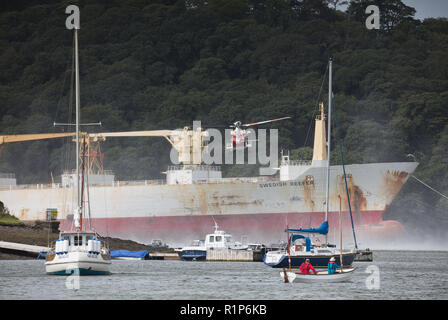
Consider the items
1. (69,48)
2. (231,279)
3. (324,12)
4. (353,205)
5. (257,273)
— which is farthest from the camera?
(324,12)

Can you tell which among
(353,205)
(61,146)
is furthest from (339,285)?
(61,146)

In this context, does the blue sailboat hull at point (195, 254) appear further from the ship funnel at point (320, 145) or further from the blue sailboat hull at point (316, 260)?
the ship funnel at point (320, 145)

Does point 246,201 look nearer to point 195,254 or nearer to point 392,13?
point 195,254

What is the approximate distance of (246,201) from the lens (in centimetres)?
9131

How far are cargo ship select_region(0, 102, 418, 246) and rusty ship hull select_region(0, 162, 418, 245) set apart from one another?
96 mm

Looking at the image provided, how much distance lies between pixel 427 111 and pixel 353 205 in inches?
1496

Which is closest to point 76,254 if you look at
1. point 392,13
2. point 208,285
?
point 208,285

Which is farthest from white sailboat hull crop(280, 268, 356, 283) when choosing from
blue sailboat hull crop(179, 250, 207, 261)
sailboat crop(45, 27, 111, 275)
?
blue sailboat hull crop(179, 250, 207, 261)

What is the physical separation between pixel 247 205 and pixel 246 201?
16.6 inches

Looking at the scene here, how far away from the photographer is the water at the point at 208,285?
3959 centimetres

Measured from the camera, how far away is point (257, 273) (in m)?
52.7

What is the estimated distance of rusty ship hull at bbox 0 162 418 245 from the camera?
289 ft

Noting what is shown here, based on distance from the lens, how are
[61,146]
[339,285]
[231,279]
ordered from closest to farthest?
[339,285], [231,279], [61,146]

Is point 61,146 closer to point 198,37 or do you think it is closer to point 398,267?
point 198,37
